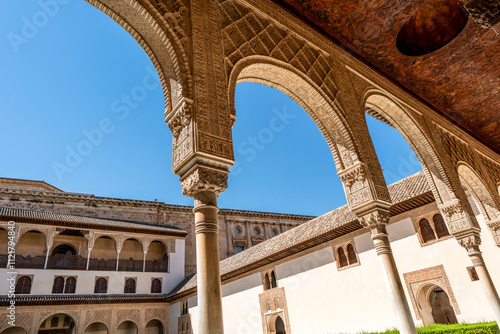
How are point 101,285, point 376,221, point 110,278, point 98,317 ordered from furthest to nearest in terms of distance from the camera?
point 110,278 < point 101,285 < point 98,317 < point 376,221

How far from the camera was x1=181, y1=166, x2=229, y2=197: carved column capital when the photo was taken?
10.4 feet

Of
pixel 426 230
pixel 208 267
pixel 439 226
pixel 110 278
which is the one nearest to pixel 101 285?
pixel 110 278

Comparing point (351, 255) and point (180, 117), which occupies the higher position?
point (351, 255)

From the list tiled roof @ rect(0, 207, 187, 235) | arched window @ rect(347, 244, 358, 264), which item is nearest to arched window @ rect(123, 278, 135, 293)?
tiled roof @ rect(0, 207, 187, 235)

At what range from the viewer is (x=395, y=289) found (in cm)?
472

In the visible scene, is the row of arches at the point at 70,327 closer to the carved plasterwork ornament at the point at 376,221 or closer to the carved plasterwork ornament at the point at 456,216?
the carved plasterwork ornament at the point at 376,221

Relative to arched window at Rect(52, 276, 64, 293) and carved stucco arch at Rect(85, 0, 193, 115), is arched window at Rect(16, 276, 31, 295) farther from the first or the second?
carved stucco arch at Rect(85, 0, 193, 115)

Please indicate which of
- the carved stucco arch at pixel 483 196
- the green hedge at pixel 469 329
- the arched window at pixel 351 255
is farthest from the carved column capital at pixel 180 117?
the arched window at pixel 351 255

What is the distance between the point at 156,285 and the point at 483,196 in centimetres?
1853

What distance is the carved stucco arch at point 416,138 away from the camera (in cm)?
711

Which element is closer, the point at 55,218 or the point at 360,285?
the point at 360,285

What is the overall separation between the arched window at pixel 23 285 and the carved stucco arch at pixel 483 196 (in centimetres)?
2016

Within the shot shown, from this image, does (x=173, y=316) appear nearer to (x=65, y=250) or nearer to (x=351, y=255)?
(x=65, y=250)

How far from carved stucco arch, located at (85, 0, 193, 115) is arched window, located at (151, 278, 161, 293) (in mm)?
19424
